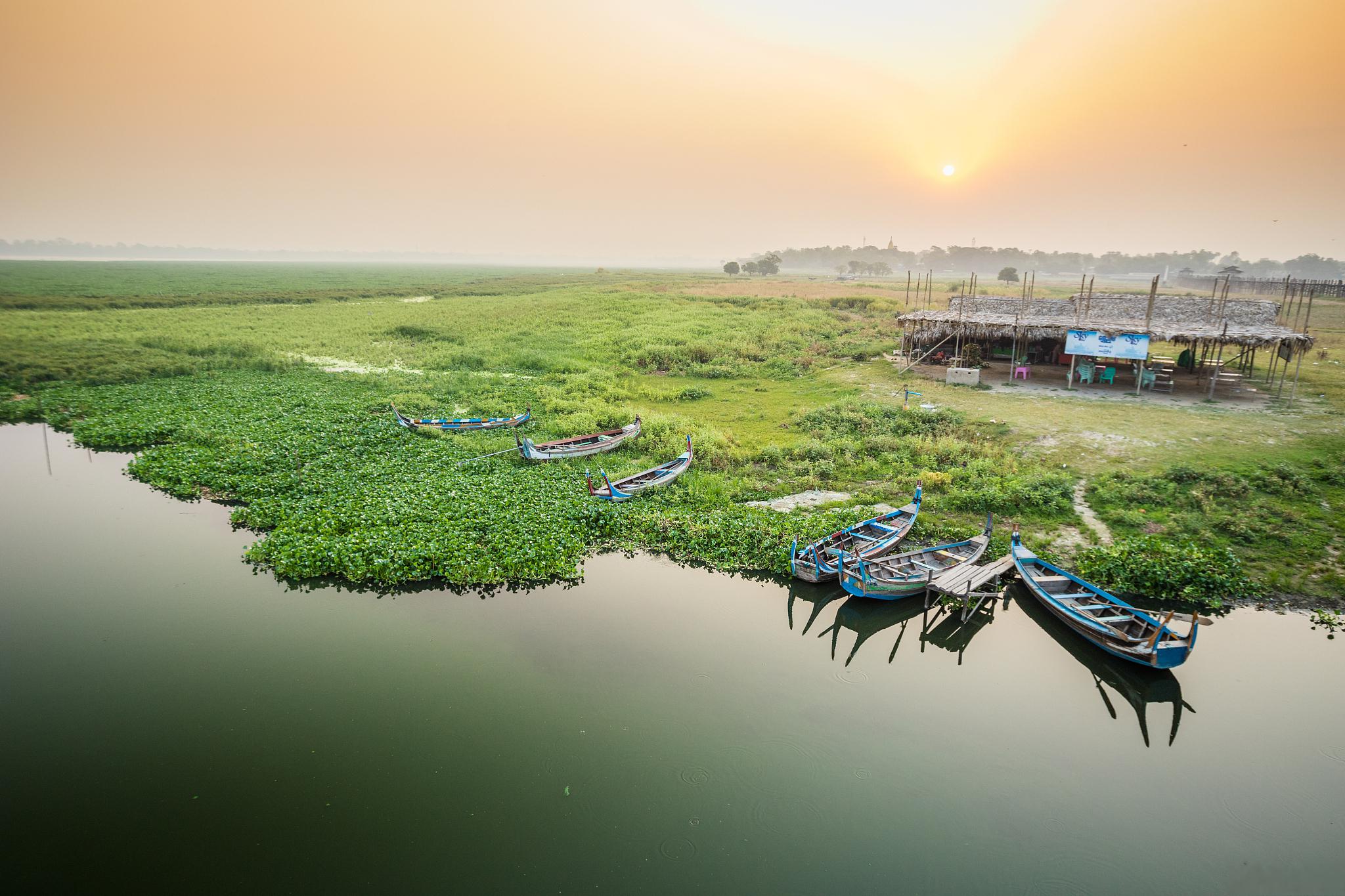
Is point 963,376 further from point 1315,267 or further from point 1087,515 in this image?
point 1315,267

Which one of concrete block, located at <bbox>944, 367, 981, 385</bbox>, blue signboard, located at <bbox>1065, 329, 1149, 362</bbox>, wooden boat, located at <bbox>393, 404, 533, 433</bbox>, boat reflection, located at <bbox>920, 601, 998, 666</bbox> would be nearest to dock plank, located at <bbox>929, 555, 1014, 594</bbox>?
boat reflection, located at <bbox>920, 601, 998, 666</bbox>

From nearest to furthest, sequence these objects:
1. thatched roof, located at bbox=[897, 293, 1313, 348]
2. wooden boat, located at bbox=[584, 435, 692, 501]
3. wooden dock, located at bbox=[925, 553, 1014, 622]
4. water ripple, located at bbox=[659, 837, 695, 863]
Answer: water ripple, located at bbox=[659, 837, 695, 863] → wooden dock, located at bbox=[925, 553, 1014, 622] → wooden boat, located at bbox=[584, 435, 692, 501] → thatched roof, located at bbox=[897, 293, 1313, 348]

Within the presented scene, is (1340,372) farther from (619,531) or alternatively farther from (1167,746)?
(619,531)

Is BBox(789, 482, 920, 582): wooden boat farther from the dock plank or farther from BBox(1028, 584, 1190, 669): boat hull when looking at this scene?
BBox(1028, 584, 1190, 669): boat hull

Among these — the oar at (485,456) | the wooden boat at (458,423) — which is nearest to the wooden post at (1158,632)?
the oar at (485,456)

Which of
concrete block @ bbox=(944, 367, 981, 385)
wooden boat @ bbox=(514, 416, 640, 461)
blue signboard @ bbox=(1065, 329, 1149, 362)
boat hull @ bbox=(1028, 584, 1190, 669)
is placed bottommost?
boat hull @ bbox=(1028, 584, 1190, 669)

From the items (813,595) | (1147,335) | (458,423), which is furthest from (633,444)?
(1147,335)
